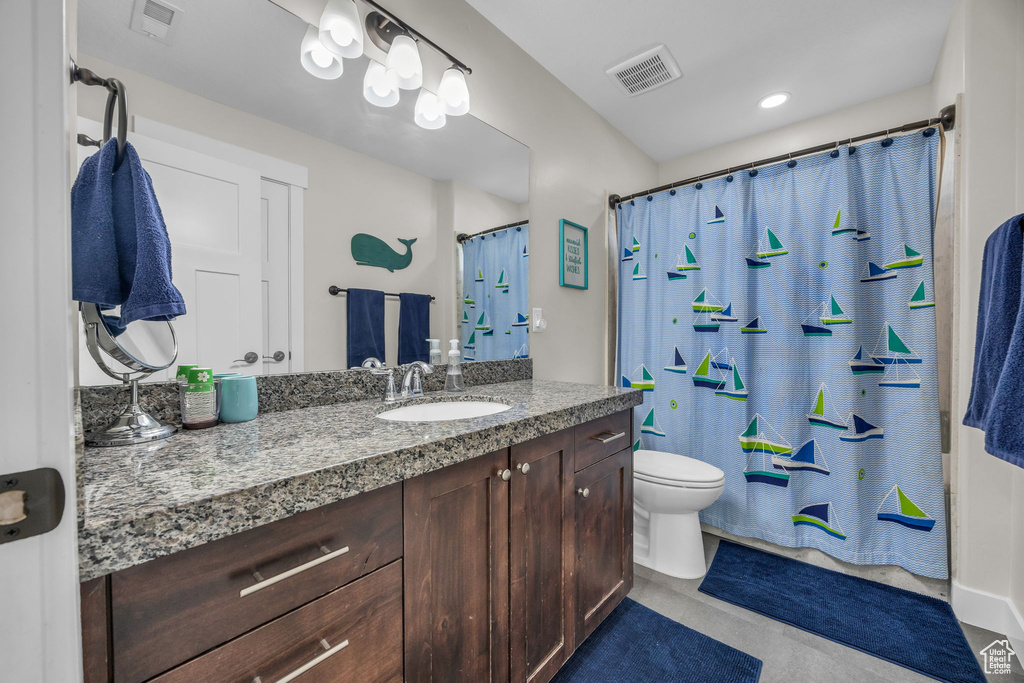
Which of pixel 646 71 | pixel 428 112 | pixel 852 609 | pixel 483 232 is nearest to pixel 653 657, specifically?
pixel 852 609

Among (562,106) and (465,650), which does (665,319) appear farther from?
(465,650)

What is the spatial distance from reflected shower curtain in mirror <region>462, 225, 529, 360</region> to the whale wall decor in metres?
0.27

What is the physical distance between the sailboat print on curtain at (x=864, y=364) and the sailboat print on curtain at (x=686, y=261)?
81 cm

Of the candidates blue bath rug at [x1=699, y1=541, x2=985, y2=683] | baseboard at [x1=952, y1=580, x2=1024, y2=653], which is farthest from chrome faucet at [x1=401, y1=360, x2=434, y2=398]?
baseboard at [x1=952, y1=580, x2=1024, y2=653]

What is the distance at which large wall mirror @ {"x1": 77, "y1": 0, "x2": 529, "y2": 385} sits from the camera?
0.90 metres

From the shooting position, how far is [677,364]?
87.7 inches

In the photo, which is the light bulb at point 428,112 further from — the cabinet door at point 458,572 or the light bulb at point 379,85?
the cabinet door at point 458,572

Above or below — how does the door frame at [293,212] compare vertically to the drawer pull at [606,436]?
above

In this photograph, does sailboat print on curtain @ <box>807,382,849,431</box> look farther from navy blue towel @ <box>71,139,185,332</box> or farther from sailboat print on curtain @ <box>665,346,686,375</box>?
navy blue towel @ <box>71,139,185,332</box>

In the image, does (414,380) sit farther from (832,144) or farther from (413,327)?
(832,144)

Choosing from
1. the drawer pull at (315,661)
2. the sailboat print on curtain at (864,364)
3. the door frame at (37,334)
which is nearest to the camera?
the door frame at (37,334)

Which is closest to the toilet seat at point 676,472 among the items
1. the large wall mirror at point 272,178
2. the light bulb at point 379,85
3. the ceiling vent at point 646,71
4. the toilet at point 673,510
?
the toilet at point 673,510

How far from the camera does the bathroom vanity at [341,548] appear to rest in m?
0.50

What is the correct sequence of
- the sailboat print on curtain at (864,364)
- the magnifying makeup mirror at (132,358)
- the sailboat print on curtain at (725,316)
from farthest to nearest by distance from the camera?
the sailboat print on curtain at (725,316)
the sailboat print on curtain at (864,364)
the magnifying makeup mirror at (132,358)
